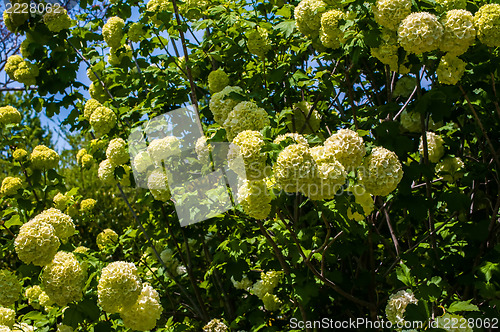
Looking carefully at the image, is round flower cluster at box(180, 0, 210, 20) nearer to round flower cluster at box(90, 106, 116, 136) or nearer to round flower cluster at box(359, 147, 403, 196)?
round flower cluster at box(90, 106, 116, 136)

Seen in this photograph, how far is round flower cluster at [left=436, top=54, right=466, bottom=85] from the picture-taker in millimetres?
2596

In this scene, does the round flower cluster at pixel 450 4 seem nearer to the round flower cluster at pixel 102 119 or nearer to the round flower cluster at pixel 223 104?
the round flower cluster at pixel 223 104

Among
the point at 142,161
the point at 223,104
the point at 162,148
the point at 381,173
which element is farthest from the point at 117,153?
the point at 381,173

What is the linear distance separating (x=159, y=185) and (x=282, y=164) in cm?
150

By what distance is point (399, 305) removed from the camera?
8.71 feet

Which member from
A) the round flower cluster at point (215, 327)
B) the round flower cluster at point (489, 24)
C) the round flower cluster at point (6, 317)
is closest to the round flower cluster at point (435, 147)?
the round flower cluster at point (489, 24)

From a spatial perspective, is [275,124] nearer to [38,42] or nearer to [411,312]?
[411,312]

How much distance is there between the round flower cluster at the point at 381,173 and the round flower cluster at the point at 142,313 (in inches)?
56.0

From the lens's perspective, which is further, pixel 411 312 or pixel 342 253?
pixel 342 253

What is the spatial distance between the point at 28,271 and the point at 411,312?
7.57 ft

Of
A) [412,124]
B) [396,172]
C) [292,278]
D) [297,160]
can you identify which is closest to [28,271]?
[292,278]

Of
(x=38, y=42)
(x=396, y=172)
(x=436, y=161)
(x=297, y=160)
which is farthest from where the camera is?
(x=38, y=42)

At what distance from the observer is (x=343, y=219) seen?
2.38 metres

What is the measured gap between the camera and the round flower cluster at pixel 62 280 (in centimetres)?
230
